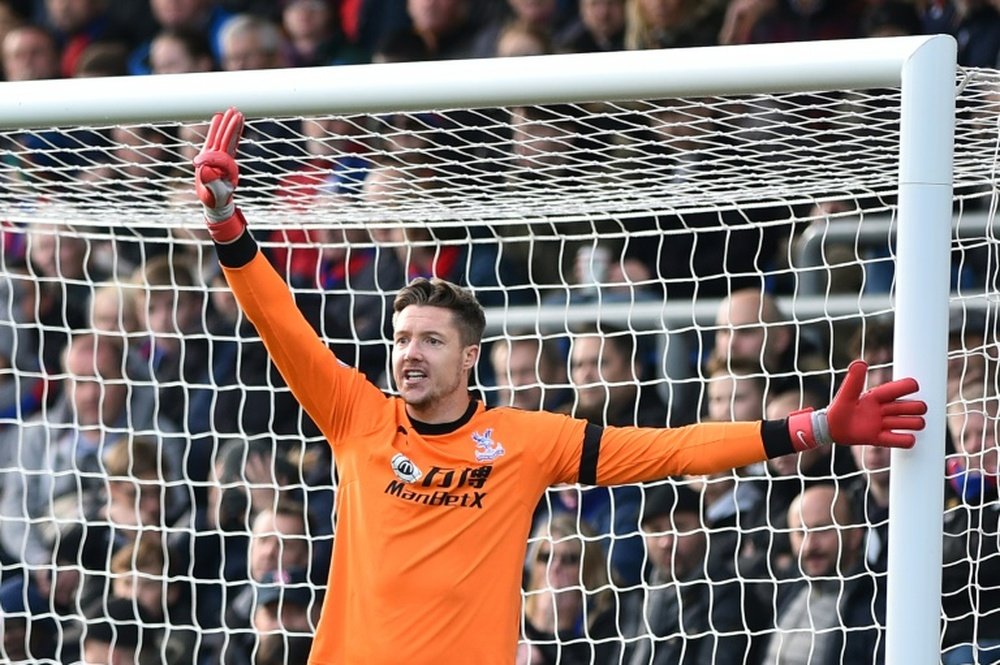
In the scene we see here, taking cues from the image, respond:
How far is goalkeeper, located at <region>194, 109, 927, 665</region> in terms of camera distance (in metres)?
3.56

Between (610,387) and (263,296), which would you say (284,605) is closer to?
(610,387)

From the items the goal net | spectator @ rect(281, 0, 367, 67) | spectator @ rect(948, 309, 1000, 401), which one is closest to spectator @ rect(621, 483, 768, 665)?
the goal net

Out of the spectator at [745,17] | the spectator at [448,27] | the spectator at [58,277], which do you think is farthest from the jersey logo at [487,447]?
the spectator at [58,277]

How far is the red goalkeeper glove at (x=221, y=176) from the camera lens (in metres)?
3.46

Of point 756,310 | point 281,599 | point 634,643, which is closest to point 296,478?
point 281,599

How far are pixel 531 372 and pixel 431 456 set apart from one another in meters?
1.94

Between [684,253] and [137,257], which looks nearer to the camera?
[684,253]

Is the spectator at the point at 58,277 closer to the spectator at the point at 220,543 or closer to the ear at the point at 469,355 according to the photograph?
the spectator at the point at 220,543

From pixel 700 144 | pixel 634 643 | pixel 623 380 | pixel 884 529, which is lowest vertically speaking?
pixel 634 643

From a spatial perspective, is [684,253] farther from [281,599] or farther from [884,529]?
[281,599]

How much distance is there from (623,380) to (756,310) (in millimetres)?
584

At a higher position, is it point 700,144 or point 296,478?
point 700,144

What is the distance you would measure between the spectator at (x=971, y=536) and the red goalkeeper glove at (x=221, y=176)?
7.22 feet

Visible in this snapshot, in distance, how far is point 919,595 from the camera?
11.3 ft
